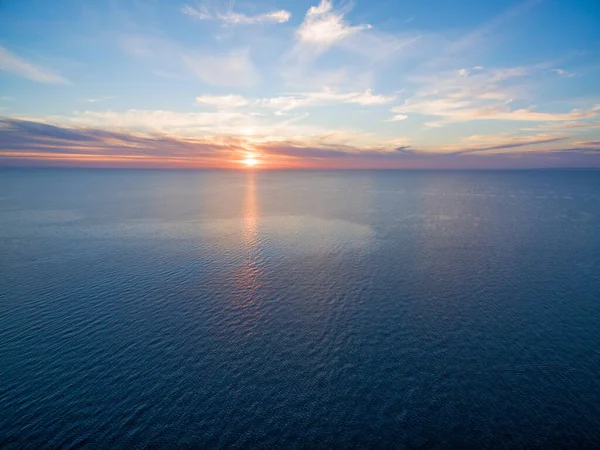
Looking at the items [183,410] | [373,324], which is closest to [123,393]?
[183,410]

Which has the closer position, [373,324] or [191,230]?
[373,324]

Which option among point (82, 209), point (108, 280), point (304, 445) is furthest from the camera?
point (82, 209)

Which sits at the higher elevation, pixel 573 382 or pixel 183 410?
pixel 573 382

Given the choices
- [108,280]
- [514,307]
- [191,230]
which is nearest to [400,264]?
[514,307]

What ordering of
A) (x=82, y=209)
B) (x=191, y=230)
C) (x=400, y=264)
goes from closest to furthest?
(x=400, y=264) → (x=191, y=230) → (x=82, y=209)

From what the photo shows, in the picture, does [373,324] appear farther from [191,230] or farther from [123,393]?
[191,230]

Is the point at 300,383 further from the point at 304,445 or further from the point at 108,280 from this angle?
the point at 108,280
